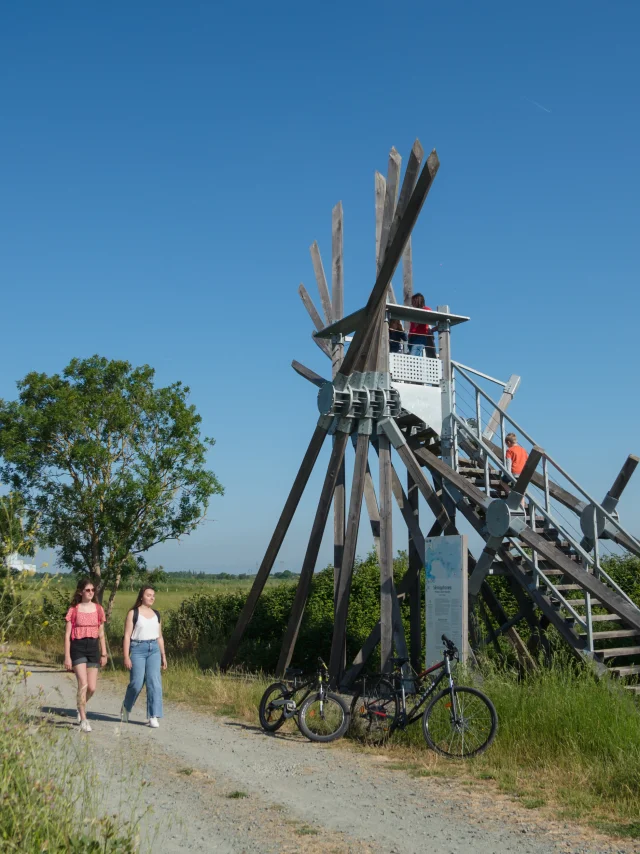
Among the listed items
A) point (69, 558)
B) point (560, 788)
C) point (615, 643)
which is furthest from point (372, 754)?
point (69, 558)

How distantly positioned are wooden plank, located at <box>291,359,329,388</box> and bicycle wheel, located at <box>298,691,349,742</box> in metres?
6.18

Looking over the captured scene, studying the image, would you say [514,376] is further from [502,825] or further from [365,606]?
[502,825]

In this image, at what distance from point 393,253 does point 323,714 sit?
6.21 meters

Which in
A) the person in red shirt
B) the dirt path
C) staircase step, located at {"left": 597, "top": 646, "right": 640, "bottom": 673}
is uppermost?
the person in red shirt

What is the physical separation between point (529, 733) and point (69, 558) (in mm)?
11295

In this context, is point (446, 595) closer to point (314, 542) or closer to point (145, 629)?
point (314, 542)

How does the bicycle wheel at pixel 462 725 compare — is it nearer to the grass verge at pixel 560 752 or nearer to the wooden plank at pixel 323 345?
the grass verge at pixel 560 752

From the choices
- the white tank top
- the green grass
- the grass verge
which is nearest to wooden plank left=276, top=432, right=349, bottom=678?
the white tank top

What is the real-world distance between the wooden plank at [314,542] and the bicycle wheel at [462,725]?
4800 mm

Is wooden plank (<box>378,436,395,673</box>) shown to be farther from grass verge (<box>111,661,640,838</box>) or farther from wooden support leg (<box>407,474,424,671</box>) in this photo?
grass verge (<box>111,661,640,838</box>)

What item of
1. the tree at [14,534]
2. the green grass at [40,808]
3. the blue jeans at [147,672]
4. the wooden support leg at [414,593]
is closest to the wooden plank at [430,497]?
the wooden support leg at [414,593]

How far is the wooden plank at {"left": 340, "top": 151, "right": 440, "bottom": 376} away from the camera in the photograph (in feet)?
35.2

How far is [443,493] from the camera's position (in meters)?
12.7

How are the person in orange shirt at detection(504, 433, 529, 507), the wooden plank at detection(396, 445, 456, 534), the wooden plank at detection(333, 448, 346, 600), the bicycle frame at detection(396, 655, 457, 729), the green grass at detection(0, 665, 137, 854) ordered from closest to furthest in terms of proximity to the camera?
the green grass at detection(0, 665, 137, 854) < the bicycle frame at detection(396, 655, 457, 729) < the wooden plank at detection(396, 445, 456, 534) < the person in orange shirt at detection(504, 433, 529, 507) < the wooden plank at detection(333, 448, 346, 600)
